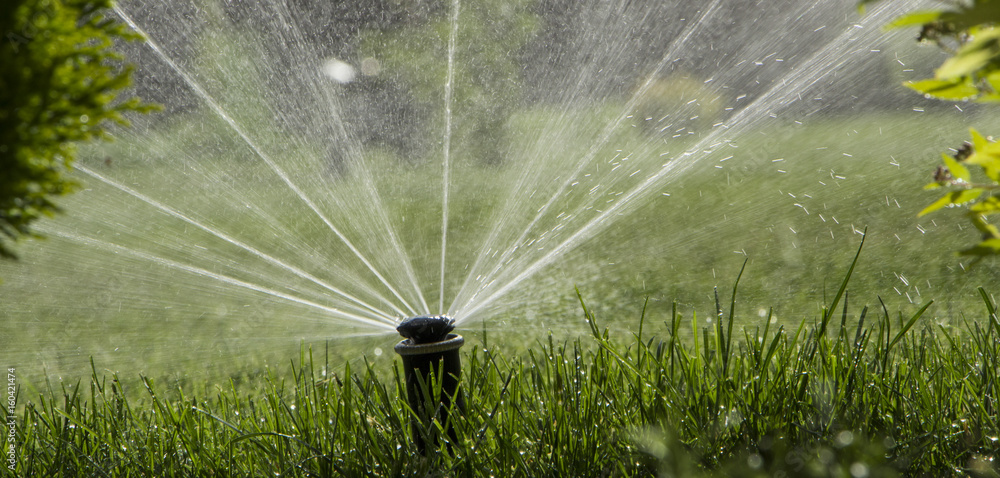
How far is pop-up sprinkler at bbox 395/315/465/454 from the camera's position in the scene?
5.69ft

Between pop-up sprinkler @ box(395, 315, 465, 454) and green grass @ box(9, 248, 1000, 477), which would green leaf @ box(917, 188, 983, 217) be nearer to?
green grass @ box(9, 248, 1000, 477)

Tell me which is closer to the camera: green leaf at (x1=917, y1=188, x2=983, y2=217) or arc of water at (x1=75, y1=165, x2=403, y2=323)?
green leaf at (x1=917, y1=188, x2=983, y2=217)

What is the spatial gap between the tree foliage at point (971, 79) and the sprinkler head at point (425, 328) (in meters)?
1.02

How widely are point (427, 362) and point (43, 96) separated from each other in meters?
1.05

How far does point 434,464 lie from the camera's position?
173cm

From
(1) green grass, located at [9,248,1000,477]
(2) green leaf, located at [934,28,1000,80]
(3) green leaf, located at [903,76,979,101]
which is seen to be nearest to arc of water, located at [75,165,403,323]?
(1) green grass, located at [9,248,1000,477]

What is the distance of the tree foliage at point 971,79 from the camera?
971mm

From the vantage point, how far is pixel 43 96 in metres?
1.03

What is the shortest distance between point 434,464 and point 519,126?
A: 10.2 metres

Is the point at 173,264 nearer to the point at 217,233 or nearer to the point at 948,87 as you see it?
the point at 217,233

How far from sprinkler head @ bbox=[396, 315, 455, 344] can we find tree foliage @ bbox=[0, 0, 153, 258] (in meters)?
0.81

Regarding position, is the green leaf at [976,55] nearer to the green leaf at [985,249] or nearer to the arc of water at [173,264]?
the green leaf at [985,249]

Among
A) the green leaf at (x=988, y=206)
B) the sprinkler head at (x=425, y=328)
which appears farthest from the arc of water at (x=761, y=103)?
the green leaf at (x=988, y=206)

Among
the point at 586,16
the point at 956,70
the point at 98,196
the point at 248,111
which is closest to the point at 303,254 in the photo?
the point at 98,196
